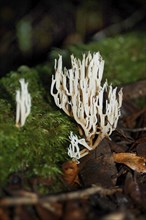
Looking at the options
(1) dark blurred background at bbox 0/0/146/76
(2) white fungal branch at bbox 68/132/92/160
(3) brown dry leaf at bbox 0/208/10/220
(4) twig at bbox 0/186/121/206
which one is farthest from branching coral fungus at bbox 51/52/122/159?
(1) dark blurred background at bbox 0/0/146/76

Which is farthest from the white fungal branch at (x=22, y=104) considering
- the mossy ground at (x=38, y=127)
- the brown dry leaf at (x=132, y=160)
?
the brown dry leaf at (x=132, y=160)

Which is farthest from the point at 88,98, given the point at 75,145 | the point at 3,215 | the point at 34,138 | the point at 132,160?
the point at 3,215

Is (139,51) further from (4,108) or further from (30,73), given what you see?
(4,108)

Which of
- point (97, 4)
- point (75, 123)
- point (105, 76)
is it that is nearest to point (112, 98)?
point (75, 123)

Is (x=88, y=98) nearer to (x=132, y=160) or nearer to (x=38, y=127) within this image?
(x=38, y=127)

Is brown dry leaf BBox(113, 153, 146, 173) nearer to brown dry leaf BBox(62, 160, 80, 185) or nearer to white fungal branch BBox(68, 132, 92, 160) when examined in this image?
white fungal branch BBox(68, 132, 92, 160)

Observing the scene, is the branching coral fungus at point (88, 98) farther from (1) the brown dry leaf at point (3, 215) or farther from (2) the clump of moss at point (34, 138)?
(1) the brown dry leaf at point (3, 215)
